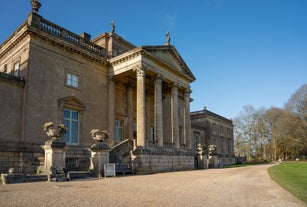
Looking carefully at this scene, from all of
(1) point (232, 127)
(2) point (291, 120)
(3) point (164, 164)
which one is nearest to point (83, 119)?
(3) point (164, 164)

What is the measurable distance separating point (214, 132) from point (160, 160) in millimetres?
29109

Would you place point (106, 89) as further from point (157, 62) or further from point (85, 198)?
point (85, 198)

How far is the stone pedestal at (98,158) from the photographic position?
14.8 m

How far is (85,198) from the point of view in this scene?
6965mm

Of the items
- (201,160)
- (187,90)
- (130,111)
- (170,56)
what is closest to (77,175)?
(130,111)

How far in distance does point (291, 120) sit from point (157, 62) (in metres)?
31.8

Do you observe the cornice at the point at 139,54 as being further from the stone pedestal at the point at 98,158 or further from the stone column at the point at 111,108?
the stone pedestal at the point at 98,158

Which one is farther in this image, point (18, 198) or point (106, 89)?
point (106, 89)

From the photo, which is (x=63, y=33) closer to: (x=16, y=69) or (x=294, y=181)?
(x=16, y=69)

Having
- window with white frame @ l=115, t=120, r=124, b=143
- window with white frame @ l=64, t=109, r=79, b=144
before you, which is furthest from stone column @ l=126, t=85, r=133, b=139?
window with white frame @ l=64, t=109, r=79, b=144

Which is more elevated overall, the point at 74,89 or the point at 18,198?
the point at 74,89

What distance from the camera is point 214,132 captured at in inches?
1879

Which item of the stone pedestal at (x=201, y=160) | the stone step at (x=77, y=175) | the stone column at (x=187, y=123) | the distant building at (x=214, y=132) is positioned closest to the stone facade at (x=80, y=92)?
the stone column at (x=187, y=123)

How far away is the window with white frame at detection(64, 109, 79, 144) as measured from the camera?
1900 centimetres
